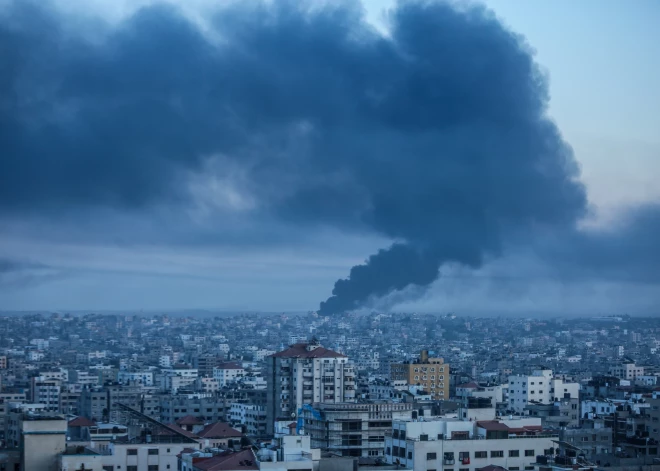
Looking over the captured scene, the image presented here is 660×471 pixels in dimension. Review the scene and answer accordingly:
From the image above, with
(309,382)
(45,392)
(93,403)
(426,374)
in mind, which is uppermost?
(309,382)

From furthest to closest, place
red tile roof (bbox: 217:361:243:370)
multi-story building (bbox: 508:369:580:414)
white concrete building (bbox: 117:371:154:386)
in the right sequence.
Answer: red tile roof (bbox: 217:361:243:370) < white concrete building (bbox: 117:371:154:386) < multi-story building (bbox: 508:369:580:414)

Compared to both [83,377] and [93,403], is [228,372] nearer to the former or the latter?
[83,377]

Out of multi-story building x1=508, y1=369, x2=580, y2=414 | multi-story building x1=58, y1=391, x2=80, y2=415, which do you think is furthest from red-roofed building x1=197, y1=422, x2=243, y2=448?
multi-story building x1=58, y1=391, x2=80, y2=415

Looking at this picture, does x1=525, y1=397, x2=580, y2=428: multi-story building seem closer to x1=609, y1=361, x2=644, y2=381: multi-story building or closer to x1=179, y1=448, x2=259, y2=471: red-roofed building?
x1=179, y1=448, x2=259, y2=471: red-roofed building

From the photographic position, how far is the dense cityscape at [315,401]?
2388 cm

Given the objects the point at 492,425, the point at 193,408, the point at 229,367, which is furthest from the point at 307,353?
the point at 229,367

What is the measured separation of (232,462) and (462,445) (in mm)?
4744

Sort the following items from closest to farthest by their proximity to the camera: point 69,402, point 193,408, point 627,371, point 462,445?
point 462,445, point 193,408, point 69,402, point 627,371

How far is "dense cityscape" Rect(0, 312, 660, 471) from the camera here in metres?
23.9

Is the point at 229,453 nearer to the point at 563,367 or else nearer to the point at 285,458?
the point at 285,458

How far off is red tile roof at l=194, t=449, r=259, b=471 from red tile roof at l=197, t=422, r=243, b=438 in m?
10.1

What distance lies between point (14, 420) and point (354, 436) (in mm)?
8163

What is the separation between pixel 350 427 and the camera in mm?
28531

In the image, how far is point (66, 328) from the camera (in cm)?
10725
